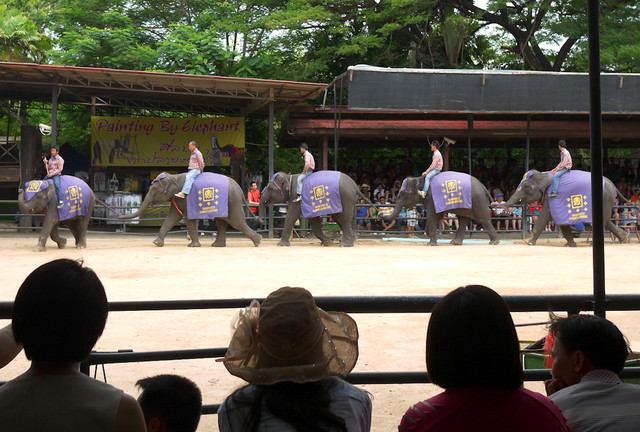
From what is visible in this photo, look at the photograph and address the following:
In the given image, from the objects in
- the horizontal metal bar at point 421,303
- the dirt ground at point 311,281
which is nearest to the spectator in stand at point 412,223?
the dirt ground at point 311,281

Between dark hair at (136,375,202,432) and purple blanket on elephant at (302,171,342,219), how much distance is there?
1405 cm

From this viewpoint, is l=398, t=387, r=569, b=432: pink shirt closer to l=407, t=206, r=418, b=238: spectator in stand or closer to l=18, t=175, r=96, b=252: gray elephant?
l=18, t=175, r=96, b=252: gray elephant

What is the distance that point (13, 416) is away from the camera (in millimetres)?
1765

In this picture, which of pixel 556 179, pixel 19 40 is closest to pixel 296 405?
pixel 556 179

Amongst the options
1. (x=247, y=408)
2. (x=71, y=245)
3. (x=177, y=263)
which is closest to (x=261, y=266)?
(x=177, y=263)

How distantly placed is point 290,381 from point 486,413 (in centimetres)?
53

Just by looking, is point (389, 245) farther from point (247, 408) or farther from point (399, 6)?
point (247, 408)

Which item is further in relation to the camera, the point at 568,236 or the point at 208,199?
the point at 568,236

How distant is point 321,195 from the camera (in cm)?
1677

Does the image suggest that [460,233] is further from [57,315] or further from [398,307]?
[57,315]

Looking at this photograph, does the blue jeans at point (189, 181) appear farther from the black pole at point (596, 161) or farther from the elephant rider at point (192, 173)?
the black pole at point (596, 161)

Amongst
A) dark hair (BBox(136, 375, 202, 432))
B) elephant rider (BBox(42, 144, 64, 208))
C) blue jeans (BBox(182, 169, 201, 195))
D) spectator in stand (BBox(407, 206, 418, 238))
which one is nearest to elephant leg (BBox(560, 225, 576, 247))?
spectator in stand (BBox(407, 206, 418, 238))

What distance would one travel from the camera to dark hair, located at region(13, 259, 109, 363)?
188cm

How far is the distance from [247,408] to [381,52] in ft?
82.1
